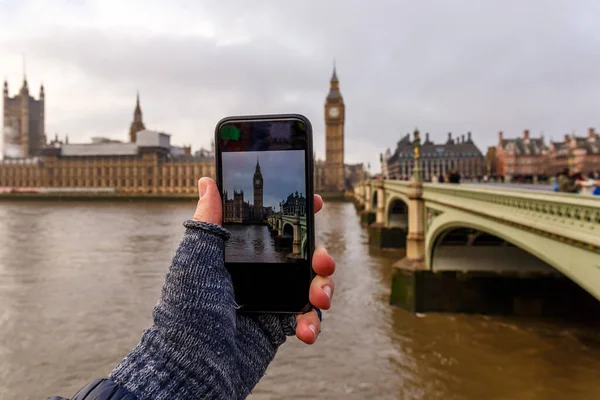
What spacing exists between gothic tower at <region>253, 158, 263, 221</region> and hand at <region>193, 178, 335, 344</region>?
0.52ft

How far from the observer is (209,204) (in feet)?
5.19

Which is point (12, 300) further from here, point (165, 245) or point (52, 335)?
point (165, 245)

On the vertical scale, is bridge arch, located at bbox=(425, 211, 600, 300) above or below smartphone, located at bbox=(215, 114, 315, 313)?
below

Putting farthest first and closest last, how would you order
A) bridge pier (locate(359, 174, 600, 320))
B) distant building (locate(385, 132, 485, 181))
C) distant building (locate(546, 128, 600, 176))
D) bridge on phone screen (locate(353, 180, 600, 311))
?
distant building (locate(385, 132, 485, 181))
distant building (locate(546, 128, 600, 176))
bridge pier (locate(359, 174, 600, 320))
bridge on phone screen (locate(353, 180, 600, 311))

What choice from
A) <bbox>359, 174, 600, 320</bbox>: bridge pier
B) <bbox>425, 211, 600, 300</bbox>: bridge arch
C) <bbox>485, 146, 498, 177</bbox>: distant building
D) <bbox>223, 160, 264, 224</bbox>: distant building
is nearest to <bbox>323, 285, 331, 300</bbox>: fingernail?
<bbox>223, 160, 264, 224</bbox>: distant building

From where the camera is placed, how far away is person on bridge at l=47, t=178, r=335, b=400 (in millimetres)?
1286

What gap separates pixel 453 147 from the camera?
95312mm

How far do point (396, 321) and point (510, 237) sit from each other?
5.89 meters

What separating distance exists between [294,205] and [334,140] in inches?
4237

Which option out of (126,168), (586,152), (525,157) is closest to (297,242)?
(586,152)

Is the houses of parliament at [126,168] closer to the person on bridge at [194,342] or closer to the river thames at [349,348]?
the river thames at [349,348]

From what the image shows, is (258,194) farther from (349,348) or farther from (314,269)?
(349,348)

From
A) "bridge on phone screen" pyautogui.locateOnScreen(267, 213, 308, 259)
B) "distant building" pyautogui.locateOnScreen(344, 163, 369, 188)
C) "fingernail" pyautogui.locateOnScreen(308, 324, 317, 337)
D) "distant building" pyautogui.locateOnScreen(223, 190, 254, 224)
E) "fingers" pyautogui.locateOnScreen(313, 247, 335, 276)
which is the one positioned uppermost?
"distant building" pyautogui.locateOnScreen(344, 163, 369, 188)

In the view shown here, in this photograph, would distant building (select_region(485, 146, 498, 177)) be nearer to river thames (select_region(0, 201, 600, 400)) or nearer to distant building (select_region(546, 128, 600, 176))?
distant building (select_region(546, 128, 600, 176))
